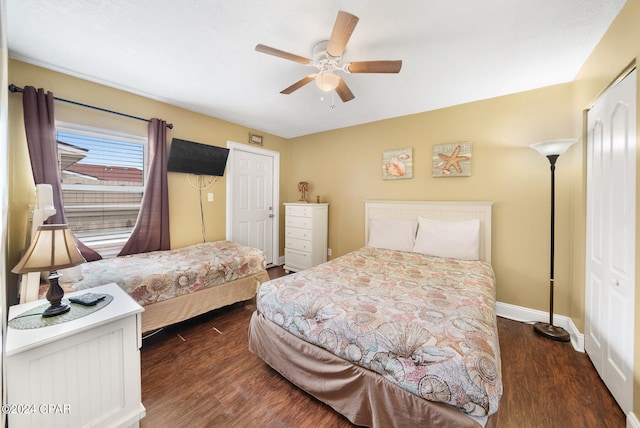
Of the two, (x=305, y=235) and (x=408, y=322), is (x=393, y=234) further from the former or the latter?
(x=408, y=322)

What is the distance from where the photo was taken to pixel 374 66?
173 cm

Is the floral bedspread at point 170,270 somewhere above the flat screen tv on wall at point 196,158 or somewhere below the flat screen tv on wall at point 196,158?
below

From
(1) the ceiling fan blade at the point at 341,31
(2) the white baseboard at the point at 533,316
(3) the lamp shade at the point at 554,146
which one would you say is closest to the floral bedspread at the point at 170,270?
(1) the ceiling fan blade at the point at 341,31

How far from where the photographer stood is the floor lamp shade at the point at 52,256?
3.80ft

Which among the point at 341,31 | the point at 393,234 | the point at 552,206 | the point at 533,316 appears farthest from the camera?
the point at 393,234

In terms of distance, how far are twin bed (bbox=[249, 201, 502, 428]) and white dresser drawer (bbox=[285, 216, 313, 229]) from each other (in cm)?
156

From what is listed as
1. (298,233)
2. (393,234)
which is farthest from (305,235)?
(393,234)

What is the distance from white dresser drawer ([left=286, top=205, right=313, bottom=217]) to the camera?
12.8 feet

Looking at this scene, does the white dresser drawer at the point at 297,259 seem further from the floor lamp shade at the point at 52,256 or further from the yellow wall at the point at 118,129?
the floor lamp shade at the point at 52,256

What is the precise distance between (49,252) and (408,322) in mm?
1865

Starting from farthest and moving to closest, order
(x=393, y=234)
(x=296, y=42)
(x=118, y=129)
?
(x=393, y=234) → (x=118, y=129) → (x=296, y=42)

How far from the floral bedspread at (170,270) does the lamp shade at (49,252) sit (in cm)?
84

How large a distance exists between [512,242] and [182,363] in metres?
3.41

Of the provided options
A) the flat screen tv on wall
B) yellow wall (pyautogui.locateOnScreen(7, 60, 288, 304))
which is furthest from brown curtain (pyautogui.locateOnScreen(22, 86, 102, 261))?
the flat screen tv on wall
